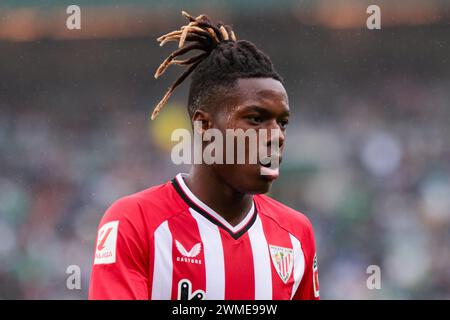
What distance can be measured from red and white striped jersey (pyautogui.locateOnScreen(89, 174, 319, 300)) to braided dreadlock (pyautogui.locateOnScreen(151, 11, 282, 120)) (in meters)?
0.41

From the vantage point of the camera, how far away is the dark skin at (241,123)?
291cm

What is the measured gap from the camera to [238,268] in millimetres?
3025

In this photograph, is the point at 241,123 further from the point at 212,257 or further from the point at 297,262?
the point at 297,262

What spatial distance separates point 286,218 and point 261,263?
328 millimetres

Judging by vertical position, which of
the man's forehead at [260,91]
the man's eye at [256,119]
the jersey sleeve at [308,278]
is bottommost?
the jersey sleeve at [308,278]

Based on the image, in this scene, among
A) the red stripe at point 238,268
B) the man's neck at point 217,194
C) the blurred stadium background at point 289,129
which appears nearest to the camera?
the red stripe at point 238,268

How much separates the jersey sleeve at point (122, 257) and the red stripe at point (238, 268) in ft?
1.11

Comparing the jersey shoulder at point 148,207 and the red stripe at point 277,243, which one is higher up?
the jersey shoulder at point 148,207

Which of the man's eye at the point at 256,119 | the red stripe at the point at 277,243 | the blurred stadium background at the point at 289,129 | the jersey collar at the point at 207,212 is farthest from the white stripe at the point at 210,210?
the blurred stadium background at the point at 289,129

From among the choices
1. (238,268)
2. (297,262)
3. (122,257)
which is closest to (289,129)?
(297,262)

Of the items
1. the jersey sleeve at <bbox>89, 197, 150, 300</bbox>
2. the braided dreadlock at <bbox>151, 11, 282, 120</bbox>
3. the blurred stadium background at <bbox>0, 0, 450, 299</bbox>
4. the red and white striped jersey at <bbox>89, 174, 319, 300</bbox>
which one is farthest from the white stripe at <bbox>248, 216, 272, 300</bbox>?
the blurred stadium background at <bbox>0, 0, 450, 299</bbox>

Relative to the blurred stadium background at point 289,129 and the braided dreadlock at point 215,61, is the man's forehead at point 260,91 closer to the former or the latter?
the braided dreadlock at point 215,61

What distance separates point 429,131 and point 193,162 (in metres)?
8.65
